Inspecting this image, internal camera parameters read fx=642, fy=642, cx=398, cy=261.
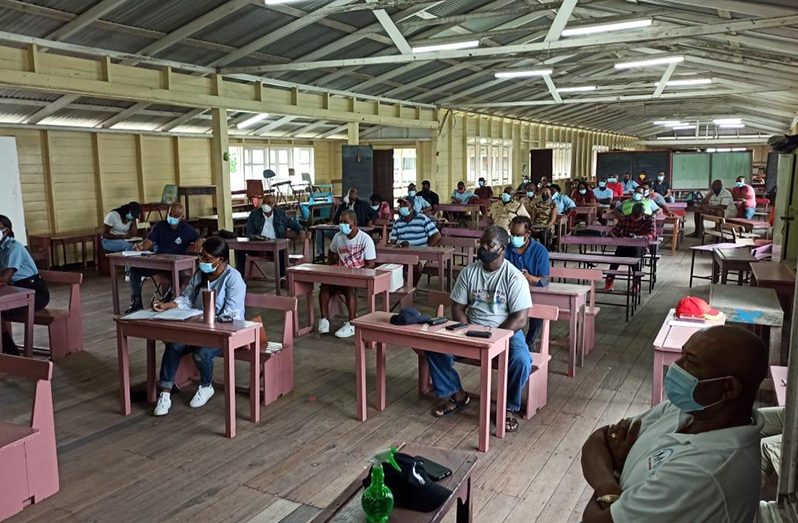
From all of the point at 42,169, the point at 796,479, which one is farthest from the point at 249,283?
the point at 796,479

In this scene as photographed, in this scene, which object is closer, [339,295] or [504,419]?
[504,419]

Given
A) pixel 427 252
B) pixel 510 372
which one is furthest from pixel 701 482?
pixel 427 252

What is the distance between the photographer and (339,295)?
7379 millimetres

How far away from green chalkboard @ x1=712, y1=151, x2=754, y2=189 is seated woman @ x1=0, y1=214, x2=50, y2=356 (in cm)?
1958

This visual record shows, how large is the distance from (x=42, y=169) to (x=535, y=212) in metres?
8.98

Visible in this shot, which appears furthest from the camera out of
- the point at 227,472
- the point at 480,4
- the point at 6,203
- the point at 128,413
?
the point at 480,4

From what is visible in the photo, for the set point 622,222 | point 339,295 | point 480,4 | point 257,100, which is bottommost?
point 339,295

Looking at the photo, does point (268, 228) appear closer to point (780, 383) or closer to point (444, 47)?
point (444, 47)

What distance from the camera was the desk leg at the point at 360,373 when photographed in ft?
15.4

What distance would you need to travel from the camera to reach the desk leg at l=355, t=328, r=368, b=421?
4691 mm

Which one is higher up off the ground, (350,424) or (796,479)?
(796,479)

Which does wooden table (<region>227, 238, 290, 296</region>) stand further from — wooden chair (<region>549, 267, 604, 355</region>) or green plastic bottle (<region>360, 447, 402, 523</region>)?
green plastic bottle (<region>360, 447, 402, 523</region>)

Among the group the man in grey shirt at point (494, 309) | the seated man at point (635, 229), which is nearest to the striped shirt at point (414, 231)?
the seated man at point (635, 229)

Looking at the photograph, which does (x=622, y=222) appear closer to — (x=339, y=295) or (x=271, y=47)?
(x=339, y=295)
